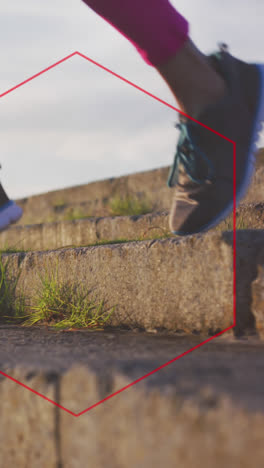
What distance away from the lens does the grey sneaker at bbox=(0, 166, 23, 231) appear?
166 centimetres

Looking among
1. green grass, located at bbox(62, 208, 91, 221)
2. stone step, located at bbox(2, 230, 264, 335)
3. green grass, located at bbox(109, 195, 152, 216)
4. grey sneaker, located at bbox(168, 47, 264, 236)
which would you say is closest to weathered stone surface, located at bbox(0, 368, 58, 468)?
stone step, located at bbox(2, 230, 264, 335)

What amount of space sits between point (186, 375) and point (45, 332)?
0.88 m

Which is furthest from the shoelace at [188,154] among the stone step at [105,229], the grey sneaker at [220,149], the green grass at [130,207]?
the green grass at [130,207]

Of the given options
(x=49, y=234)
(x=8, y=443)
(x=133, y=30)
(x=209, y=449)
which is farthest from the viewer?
(x=49, y=234)

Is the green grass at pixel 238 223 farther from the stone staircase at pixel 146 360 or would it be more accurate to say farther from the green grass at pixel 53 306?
the green grass at pixel 53 306

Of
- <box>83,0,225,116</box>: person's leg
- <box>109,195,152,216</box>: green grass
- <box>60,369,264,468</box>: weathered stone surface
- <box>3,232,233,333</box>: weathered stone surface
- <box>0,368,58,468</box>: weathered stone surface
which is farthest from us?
<box>109,195,152,216</box>: green grass

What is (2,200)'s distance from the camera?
67.4 inches

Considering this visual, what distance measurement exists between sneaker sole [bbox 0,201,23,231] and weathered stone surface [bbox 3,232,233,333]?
28 cm

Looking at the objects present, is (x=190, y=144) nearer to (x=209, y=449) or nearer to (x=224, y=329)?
(x=224, y=329)

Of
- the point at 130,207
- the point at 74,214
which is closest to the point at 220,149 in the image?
the point at 130,207

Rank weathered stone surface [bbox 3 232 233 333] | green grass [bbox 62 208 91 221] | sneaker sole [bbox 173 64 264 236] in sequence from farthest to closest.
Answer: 1. green grass [bbox 62 208 91 221]
2. sneaker sole [bbox 173 64 264 236]
3. weathered stone surface [bbox 3 232 233 333]

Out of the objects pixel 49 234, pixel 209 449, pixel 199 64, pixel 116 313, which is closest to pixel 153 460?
pixel 209 449

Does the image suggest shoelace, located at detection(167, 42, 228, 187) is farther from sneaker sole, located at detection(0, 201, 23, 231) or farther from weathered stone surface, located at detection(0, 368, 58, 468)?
weathered stone surface, located at detection(0, 368, 58, 468)

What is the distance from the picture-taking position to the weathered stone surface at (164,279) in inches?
56.3
